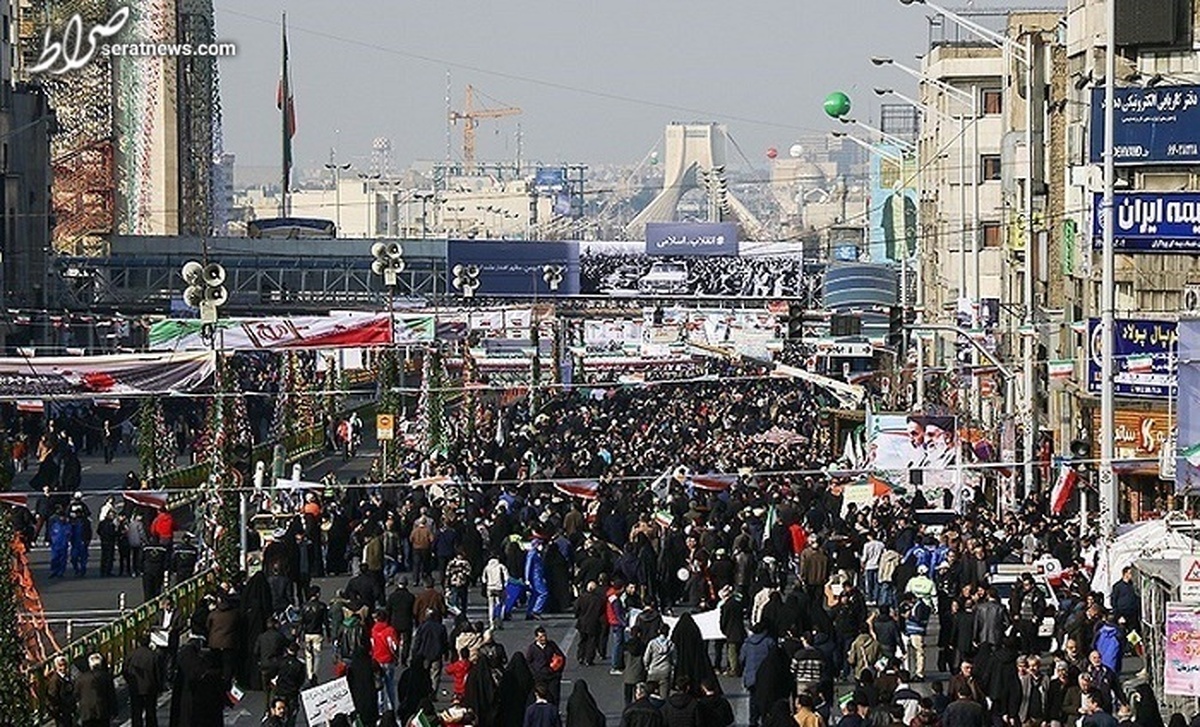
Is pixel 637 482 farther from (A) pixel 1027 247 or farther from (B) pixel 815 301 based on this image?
(B) pixel 815 301

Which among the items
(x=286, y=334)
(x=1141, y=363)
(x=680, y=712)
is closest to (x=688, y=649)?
(x=680, y=712)

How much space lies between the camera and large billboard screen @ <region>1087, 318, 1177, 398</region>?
39312 mm

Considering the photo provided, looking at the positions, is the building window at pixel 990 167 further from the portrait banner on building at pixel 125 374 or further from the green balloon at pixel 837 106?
the portrait banner on building at pixel 125 374

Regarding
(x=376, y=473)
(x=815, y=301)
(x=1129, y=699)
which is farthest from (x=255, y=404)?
(x=815, y=301)

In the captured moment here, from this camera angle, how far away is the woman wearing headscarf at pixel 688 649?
2459 cm

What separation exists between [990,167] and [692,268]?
152 feet

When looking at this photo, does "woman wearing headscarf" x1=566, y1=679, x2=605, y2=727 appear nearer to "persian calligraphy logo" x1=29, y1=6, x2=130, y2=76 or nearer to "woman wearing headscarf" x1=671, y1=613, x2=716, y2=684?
"woman wearing headscarf" x1=671, y1=613, x2=716, y2=684

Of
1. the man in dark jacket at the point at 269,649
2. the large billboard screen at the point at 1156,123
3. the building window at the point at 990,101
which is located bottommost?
the man in dark jacket at the point at 269,649

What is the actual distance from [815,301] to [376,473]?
7320 cm

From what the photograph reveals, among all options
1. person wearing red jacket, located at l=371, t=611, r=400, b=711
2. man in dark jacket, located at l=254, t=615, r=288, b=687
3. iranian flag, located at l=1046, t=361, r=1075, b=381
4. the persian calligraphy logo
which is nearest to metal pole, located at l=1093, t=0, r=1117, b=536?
person wearing red jacket, located at l=371, t=611, r=400, b=711

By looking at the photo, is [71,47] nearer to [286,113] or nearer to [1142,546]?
[286,113]

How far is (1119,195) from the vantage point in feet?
133

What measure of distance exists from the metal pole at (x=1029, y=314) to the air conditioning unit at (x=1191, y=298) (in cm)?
334

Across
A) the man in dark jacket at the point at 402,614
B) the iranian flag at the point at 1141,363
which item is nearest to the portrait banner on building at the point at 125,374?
the man in dark jacket at the point at 402,614
